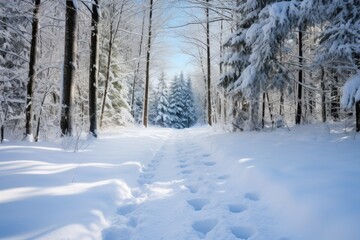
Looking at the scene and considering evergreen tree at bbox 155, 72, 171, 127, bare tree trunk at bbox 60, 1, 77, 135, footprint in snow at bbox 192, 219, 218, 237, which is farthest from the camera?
evergreen tree at bbox 155, 72, 171, 127

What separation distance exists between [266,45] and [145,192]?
5117mm

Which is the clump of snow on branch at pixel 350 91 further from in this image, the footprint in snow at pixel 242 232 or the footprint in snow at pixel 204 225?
the footprint in snow at pixel 204 225

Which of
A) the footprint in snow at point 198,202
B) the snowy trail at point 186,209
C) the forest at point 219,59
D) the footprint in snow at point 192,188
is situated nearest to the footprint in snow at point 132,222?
the snowy trail at point 186,209

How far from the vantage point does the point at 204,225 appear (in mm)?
2834

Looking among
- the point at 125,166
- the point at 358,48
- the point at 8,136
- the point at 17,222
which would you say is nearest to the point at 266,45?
the point at 358,48

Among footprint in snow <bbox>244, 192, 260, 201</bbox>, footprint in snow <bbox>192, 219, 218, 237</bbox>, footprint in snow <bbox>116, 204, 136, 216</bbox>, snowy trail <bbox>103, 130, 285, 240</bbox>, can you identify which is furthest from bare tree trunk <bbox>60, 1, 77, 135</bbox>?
footprint in snow <bbox>192, 219, 218, 237</bbox>

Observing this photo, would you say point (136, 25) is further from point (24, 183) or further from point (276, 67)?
point (24, 183)

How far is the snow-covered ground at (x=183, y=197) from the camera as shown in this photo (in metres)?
2.51

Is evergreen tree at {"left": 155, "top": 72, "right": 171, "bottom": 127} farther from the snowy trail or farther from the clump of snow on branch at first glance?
the snowy trail

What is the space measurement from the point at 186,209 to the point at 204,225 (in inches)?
16.2

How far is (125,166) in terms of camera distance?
5.10 m

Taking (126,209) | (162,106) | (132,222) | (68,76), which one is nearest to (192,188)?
(126,209)

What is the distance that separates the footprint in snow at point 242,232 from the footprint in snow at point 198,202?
702 millimetres

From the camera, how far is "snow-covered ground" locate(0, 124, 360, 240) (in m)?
2.51
